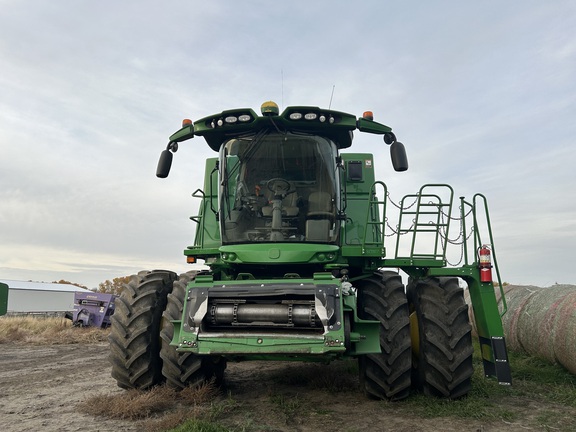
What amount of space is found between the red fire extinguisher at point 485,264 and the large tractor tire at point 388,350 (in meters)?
1.13

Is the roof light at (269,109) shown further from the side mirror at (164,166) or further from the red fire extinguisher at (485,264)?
the red fire extinguisher at (485,264)

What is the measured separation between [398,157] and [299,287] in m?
2.28

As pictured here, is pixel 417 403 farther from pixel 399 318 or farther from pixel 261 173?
pixel 261 173

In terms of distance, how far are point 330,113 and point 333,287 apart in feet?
7.56

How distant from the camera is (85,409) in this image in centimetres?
527

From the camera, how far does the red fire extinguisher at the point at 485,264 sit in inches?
228

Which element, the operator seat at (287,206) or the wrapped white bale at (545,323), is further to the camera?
the wrapped white bale at (545,323)

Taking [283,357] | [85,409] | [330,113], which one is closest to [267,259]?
[283,357]

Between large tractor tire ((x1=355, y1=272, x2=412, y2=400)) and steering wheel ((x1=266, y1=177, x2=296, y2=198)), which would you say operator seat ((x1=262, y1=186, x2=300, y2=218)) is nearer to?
steering wheel ((x1=266, y1=177, x2=296, y2=198))

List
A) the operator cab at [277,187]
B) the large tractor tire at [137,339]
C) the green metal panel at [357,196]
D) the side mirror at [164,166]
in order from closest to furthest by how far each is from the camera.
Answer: the large tractor tire at [137,339] < the operator cab at [277,187] < the side mirror at [164,166] < the green metal panel at [357,196]

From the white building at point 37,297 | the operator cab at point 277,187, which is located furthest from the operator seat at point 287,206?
the white building at point 37,297

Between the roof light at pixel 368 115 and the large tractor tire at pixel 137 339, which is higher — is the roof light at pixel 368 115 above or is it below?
above

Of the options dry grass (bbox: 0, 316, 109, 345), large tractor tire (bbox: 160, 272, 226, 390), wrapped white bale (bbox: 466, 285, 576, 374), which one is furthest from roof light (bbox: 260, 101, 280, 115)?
dry grass (bbox: 0, 316, 109, 345)

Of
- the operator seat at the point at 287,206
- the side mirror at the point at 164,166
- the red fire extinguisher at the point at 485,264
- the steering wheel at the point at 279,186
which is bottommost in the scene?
the red fire extinguisher at the point at 485,264
